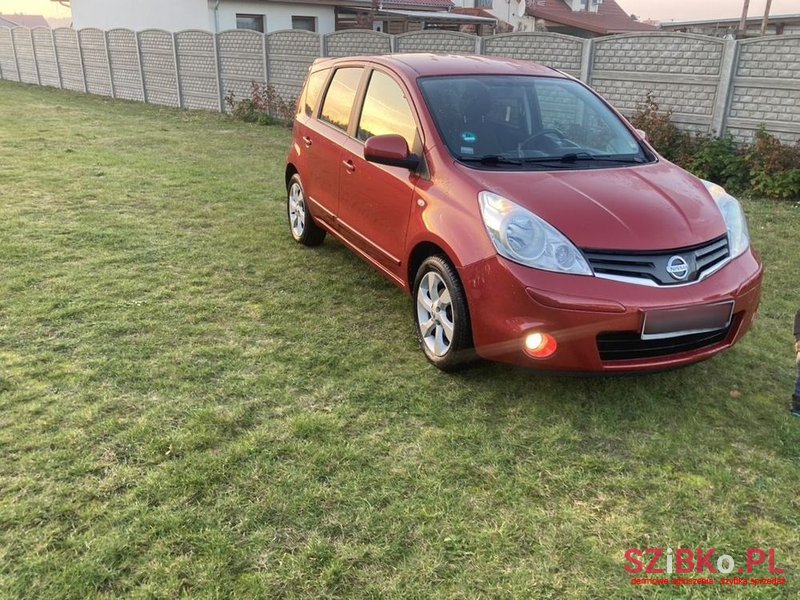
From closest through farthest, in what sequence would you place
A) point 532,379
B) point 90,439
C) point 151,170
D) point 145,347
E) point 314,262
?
point 90,439, point 532,379, point 145,347, point 314,262, point 151,170

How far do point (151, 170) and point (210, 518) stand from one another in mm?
7472

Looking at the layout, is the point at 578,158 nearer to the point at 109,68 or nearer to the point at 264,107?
the point at 264,107

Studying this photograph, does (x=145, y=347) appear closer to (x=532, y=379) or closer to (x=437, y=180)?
(x=437, y=180)

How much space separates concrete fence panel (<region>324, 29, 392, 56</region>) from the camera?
1239 centimetres

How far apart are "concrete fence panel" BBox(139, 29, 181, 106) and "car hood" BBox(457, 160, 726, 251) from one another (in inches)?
634

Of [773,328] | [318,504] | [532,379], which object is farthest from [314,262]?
A: [773,328]

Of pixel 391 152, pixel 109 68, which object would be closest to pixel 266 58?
pixel 109 68

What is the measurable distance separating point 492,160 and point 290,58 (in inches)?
456

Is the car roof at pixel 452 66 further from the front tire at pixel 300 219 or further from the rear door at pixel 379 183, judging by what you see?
the front tire at pixel 300 219

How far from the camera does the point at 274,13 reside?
78.7ft

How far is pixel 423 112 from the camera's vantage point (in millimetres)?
3910

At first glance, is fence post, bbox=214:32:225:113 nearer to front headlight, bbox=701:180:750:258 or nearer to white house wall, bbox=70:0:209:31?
white house wall, bbox=70:0:209:31

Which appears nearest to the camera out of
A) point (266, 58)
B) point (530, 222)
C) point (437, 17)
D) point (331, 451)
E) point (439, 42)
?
point (331, 451)

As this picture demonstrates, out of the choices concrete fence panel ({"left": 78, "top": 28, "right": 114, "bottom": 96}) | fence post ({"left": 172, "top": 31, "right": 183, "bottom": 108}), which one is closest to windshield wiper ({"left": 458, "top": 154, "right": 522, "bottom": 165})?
fence post ({"left": 172, "top": 31, "right": 183, "bottom": 108})
